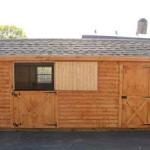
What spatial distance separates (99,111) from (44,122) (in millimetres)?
2065

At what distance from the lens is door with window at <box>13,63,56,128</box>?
47.4 feet

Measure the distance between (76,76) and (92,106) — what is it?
4.11ft

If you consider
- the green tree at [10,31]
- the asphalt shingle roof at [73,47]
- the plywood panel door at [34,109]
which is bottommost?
the plywood panel door at [34,109]

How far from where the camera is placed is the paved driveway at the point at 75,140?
40.2 feet

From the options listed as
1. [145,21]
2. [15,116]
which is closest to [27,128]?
[15,116]

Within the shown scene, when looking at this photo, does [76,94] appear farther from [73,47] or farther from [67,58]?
[73,47]

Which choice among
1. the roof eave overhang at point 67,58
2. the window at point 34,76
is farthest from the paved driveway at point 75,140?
the roof eave overhang at point 67,58

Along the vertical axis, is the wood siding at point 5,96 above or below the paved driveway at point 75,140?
above

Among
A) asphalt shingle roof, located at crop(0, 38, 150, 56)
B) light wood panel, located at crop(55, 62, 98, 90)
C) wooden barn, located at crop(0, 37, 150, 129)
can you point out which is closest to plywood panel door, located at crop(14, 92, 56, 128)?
wooden barn, located at crop(0, 37, 150, 129)

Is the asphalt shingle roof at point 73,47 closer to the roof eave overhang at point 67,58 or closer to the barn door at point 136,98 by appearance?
the roof eave overhang at point 67,58

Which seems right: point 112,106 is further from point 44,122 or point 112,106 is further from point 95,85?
point 44,122

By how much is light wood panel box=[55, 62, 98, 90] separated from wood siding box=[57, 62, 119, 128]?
202 millimetres

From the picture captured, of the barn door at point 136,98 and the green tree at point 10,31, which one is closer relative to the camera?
the barn door at point 136,98

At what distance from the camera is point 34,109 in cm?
1452
